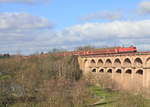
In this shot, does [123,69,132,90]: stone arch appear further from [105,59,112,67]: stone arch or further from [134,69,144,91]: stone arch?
[105,59,112,67]: stone arch

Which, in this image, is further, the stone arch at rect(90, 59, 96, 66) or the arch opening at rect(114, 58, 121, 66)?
the stone arch at rect(90, 59, 96, 66)

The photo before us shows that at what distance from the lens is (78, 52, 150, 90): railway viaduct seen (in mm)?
46281

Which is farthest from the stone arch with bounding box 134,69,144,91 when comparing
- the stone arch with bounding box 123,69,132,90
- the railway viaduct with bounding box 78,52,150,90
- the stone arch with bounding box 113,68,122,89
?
the stone arch with bounding box 113,68,122,89

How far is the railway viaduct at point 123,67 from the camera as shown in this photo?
46.3m

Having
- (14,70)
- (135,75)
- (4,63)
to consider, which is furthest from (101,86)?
(4,63)

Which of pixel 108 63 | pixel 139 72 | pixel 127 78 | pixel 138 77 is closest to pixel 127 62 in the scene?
pixel 127 78

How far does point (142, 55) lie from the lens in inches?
1858

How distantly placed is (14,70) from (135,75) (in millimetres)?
20780

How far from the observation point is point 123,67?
52.5 meters

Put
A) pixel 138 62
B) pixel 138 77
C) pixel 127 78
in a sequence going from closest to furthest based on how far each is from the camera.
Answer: pixel 138 77 < pixel 138 62 < pixel 127 78

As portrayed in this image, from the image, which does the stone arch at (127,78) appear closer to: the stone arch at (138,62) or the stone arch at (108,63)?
the stone arch at (138,62)

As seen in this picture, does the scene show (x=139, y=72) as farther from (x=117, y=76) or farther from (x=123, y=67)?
(x=117, y=76)

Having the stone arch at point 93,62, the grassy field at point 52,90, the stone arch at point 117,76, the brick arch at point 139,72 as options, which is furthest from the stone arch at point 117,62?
the stone arch at point 93,62

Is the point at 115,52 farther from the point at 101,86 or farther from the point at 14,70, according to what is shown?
the point at 14,70
